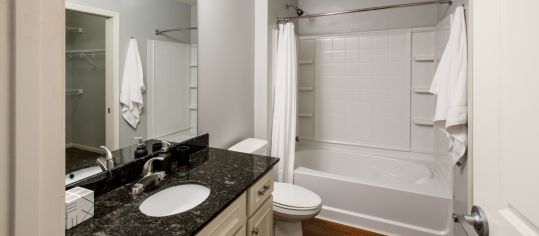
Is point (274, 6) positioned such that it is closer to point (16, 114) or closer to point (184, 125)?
point (184, 125)

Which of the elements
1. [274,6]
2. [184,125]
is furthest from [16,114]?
[274,6]

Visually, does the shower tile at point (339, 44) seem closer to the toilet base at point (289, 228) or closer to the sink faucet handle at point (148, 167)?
the toilet base at point (289, 228)

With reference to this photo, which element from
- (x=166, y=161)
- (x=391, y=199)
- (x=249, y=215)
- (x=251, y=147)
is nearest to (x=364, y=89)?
(x=391, y=199)

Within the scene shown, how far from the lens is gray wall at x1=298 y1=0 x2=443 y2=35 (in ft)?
8.76

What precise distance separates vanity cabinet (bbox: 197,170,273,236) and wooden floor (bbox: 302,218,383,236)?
861 millimetres

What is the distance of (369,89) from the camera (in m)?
2.97

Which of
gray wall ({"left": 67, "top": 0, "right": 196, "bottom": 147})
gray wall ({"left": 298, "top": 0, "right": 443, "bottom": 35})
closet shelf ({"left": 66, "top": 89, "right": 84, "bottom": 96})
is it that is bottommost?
closet shelf ({"left": 66, "top": 89, "right": 84, "bottom": 96})

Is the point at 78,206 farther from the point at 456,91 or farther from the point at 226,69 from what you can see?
the point at 456,91

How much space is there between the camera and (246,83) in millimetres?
2434

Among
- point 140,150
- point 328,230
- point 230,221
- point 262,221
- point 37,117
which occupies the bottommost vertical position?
point 328,230

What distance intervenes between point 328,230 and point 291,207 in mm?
720

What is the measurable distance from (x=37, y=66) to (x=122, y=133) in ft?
3.47

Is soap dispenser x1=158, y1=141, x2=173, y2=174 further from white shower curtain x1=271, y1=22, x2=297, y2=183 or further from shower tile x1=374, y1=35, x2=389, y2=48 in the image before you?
shower tile x1=374, y1=35, x2=389, y2=48

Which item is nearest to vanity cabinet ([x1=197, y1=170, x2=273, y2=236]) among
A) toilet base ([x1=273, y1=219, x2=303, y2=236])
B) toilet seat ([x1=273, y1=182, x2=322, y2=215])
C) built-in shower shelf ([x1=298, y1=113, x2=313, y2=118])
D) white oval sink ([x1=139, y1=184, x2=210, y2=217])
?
white oval sink ([x1=139, y1=184, x2=210, y2=217])
